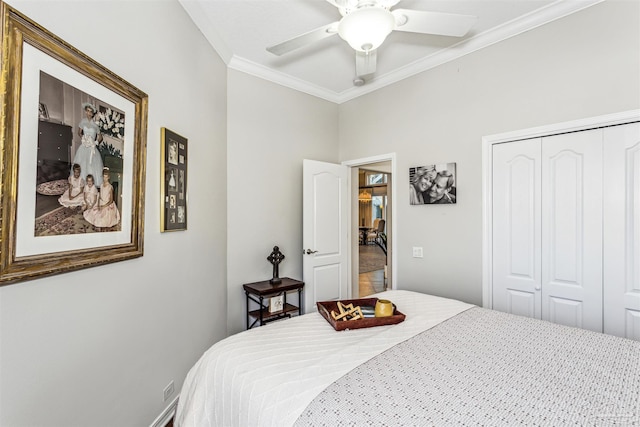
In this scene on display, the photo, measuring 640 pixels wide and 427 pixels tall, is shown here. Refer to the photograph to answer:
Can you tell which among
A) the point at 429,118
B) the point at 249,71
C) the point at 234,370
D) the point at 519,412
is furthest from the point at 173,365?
the point at 429,118

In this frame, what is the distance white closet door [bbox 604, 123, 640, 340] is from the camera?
6.40 ft

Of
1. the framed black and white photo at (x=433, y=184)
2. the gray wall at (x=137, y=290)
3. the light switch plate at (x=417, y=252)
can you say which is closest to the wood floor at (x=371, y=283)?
the light switch plate at (x=417, y=252)

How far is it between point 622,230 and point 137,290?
3005 millimetres

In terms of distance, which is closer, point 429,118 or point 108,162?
point 108,162

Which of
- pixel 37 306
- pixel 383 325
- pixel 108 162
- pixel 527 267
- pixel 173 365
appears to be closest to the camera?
pixel 37 306

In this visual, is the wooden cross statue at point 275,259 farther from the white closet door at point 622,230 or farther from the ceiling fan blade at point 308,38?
the white closet door at point 622,230

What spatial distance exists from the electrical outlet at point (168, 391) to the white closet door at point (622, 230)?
293cm

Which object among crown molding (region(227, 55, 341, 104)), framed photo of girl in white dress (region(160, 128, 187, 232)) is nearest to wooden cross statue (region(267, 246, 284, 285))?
framed photo of girl in white dress (region(160, 128, 187, 232))

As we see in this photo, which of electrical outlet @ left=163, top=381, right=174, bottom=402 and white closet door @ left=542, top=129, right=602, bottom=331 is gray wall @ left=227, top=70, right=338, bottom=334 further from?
white closet door @ left=542, top=129, right=602, bottom=331

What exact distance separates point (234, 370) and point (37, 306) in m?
0.73

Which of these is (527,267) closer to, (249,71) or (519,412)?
(519,412)

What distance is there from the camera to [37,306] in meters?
1.05

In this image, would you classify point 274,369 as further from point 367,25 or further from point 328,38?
point 328,38

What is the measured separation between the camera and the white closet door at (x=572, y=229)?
2096mm
